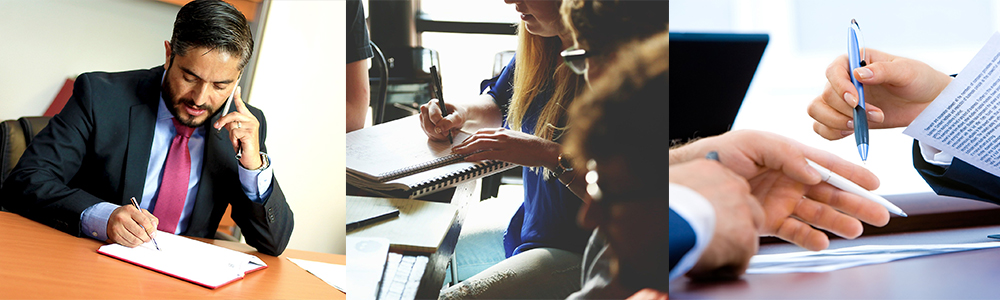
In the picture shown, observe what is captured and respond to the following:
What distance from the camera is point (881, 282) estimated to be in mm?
776

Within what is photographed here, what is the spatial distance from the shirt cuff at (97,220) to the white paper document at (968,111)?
1423 millimetres

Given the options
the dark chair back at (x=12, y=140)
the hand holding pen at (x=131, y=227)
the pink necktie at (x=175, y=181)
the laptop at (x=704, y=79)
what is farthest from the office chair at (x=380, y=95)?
the dark chair back at (x=12, y=140)

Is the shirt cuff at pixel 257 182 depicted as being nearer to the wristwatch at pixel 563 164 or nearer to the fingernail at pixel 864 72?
the wristwatch at pixel 563 164

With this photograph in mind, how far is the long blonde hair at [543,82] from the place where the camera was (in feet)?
1.83

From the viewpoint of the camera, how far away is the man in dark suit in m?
1.06

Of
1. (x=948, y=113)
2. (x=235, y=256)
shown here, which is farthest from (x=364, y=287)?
(x=948, y=113)

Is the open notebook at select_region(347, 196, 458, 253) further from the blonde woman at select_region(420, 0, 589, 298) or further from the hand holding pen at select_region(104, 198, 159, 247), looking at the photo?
the hand holding pen at select_region(104, 198, 159, 247)

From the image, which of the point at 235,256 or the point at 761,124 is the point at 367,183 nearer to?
the point at 235,256

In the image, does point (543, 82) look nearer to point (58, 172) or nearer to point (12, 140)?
point (58, 172)

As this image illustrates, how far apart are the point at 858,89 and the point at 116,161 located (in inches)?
59.5

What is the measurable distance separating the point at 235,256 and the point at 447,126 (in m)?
0.53

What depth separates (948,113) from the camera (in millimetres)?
826

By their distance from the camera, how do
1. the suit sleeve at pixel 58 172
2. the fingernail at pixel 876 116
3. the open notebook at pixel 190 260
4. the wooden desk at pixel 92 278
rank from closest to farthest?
1. the wooden desk at pixel 92 278
2. the open notebook at pixel 190 260
3. the fingernail at pixel 876 116
4. the suit sleeve at pixel 58 172

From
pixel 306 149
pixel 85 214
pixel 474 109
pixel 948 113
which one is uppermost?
pixel 474 109
